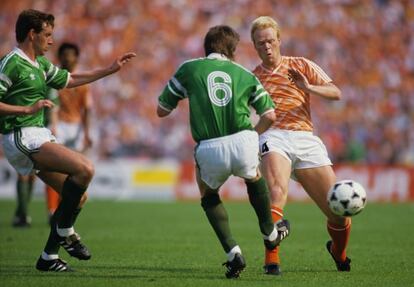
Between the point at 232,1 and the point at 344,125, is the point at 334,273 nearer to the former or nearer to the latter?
the point at 344,125

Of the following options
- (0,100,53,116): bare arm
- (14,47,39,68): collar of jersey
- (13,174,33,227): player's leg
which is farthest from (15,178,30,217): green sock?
(0,100,53,116): bare arm

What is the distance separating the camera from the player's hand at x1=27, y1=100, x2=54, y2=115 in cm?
712

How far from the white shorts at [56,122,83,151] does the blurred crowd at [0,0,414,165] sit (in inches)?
357

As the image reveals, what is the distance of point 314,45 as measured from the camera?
1047 inches

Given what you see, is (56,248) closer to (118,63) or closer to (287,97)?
(118,63)

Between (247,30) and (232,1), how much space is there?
1.38 metres

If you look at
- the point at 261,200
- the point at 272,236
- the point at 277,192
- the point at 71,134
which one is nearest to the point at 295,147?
the point at 277,192

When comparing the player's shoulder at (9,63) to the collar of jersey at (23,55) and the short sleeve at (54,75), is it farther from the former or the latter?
the short sleeve at (54,75)

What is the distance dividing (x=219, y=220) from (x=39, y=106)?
194cm

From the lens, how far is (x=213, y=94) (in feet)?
23.6

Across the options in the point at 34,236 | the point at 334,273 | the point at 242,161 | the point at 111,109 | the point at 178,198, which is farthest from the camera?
the point at 111,109

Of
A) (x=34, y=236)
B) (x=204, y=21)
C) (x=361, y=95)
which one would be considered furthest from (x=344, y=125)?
(x=34, y=236)

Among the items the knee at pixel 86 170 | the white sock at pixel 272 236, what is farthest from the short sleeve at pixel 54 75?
the white sock at pixel 272 236

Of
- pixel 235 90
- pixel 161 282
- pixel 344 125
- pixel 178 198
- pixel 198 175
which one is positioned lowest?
pixel 178 198
